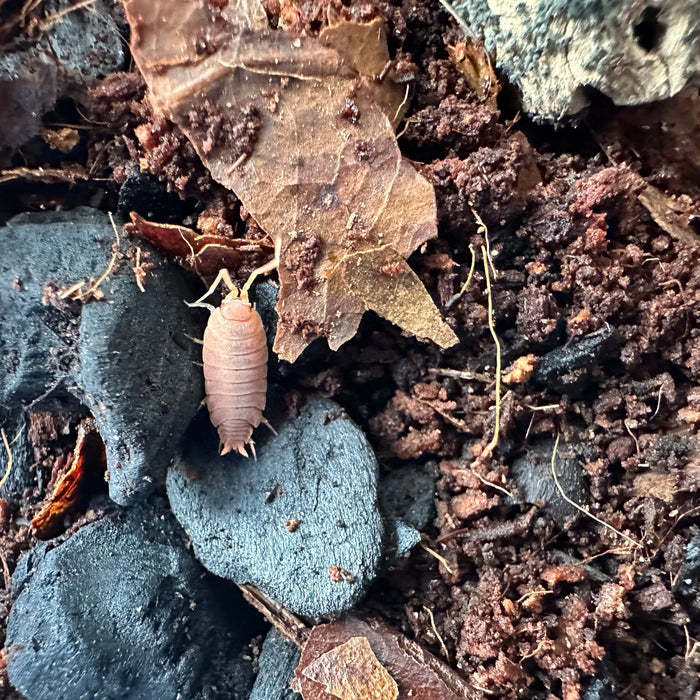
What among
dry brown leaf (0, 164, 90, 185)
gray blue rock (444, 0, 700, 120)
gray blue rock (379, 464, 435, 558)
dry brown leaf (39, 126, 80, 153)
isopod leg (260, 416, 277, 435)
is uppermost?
gray blue rock (444, 0, 700, 120)

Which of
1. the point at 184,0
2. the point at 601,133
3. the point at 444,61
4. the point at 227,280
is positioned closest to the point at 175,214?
the point at 227,280

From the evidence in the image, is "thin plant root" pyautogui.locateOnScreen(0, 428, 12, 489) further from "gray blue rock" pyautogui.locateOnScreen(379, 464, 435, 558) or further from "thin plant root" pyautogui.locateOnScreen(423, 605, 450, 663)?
"thin plant root" pyautogui.locateOnScreen(423, 605, 450, 663)

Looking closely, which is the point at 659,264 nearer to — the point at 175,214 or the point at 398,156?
the point at 398,156

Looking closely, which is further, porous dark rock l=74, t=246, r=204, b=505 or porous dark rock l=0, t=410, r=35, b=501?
porous dark rock l=0, t=410, r=35, b=501

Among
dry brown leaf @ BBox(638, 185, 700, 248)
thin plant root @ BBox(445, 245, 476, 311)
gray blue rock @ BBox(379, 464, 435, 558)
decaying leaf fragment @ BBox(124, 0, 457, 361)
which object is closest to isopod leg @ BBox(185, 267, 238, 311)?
decaying leaf fragment @ BBox(124, 0, 457, 361)

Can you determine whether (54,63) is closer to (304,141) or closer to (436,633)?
Result: (304,141)

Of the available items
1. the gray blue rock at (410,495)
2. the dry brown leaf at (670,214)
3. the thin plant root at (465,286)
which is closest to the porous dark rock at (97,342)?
the gray blue rock at (410,495)
